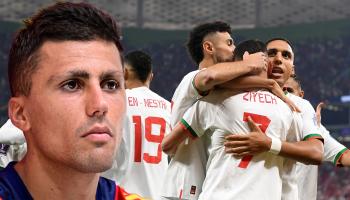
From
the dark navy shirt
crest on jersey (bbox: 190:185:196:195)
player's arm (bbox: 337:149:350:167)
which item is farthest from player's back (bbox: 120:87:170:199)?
the dark navy shirt

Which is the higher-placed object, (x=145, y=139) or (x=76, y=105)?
(x=76, y=105)

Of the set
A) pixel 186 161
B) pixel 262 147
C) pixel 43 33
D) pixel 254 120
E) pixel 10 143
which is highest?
pixel 43 33

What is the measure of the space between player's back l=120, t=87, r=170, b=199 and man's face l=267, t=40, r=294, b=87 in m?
1.10

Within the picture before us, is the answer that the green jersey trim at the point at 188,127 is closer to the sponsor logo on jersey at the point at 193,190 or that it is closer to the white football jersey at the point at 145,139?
the sponsor logo on jersey at the point at 193,190

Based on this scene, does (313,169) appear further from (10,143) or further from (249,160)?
A: (10,143)

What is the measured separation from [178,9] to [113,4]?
8.31 feet

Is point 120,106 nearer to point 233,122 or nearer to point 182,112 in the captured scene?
point 233,122

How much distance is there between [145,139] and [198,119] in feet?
4.19

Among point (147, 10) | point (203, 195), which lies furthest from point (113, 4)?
point (203, 195)

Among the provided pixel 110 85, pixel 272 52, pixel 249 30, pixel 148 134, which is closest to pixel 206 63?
pixel 272 52

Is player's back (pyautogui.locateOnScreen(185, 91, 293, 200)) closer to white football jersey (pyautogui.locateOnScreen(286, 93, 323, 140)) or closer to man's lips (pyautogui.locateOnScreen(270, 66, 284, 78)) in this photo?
white football jersey (pyautogui.locateOnScreen(286, 93, 323, 140))

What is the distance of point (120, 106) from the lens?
60.4 inches

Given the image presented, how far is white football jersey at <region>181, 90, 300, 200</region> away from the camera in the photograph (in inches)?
132

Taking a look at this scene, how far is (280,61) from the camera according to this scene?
404 centimetres
